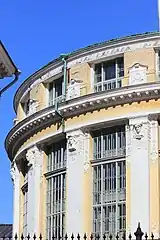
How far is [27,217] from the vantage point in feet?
143

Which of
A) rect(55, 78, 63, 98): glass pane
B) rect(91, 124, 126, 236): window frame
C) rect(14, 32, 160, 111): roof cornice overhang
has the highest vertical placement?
rect(14, 32, 160, 111): roof cornice overhang

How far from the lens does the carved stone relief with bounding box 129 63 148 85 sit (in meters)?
37.8

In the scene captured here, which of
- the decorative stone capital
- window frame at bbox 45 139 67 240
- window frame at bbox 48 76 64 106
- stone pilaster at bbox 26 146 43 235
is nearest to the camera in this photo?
window frame at bbox 45 139 67 240

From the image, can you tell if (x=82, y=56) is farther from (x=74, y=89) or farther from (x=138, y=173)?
(x=138, y=173)

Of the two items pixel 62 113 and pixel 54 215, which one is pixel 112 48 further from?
pixel 54 215

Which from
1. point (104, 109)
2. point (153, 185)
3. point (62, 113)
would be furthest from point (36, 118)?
point (153, 185)

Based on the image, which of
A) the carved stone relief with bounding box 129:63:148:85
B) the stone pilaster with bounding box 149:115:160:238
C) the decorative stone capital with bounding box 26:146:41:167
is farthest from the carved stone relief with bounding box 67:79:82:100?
the stone pilaster with bounding box 149:115:160:238

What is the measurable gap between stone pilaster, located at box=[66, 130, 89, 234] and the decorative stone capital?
322 cm

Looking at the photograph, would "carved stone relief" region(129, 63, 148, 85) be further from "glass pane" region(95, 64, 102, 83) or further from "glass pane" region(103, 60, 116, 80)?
"glass pane" region(95, 64, 102, 83)

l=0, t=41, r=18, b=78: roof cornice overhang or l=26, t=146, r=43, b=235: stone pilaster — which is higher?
l=0, t=41, r=18, b=78: roof cornice overhang

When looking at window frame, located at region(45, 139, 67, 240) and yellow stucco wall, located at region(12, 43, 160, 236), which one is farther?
window frame, located at region(45, 139, 67, 240)

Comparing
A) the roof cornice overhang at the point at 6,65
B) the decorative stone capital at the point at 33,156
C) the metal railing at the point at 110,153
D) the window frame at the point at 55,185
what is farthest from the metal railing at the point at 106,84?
the roof cornice overhang at the point at 6,65

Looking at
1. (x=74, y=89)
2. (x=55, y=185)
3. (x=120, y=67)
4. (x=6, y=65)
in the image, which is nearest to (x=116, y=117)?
(x=120, y=67)

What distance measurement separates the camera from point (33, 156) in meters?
42.8
